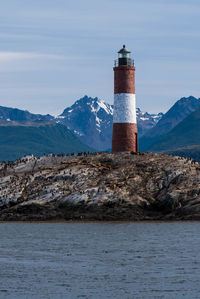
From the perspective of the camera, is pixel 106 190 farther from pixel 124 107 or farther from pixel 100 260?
pixel 100 260

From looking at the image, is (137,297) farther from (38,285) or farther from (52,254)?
(52,254)

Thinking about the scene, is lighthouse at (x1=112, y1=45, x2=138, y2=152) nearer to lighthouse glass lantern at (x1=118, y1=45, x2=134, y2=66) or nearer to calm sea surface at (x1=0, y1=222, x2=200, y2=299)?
lighthouse glass lantern at (x1=118, y1=45, x2=134, y2=66)

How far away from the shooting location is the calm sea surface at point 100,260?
50.0m

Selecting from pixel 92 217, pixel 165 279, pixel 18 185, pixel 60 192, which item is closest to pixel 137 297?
pixel 165 279

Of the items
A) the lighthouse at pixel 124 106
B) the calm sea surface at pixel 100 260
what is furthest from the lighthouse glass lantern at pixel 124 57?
the calm sea surface at pixel 100 260

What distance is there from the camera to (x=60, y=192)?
97312 millimetres

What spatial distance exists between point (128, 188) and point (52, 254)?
3088 centimetres

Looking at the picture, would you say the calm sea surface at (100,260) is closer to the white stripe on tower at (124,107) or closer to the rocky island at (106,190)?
the rocky island at (106,190)

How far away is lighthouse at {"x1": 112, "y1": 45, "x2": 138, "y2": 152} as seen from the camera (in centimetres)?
10700

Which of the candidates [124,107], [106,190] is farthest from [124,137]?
[106,190]

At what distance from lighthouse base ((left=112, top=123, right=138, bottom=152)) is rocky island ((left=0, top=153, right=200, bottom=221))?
267 cm

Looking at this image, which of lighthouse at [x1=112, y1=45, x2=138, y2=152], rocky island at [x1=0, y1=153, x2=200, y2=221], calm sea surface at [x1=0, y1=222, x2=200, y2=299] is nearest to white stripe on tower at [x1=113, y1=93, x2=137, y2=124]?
lighthouse at [x1=112, y1=45, x2=138, y2=152]

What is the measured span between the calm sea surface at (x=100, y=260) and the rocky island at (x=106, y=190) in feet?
10.3

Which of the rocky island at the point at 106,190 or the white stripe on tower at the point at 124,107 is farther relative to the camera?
the white stripe on tower at the point at 124,107
